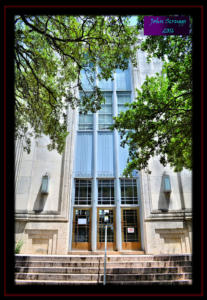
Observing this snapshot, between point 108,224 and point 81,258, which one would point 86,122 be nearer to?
point 108,224

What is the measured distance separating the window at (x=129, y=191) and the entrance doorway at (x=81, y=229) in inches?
93.0

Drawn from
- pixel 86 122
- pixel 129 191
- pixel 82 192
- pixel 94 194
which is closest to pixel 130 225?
pixel 129 191

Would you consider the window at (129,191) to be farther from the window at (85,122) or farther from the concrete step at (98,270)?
the concrete step at (98,270)

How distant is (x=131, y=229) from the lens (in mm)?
10602

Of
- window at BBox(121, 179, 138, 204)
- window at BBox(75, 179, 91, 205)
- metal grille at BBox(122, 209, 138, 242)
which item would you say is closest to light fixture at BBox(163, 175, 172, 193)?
window at BBox(121, 179, 138, 204)

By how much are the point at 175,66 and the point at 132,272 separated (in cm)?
754

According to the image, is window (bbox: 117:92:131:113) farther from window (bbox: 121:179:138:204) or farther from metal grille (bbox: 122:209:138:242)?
metal grille (bbox: 122:209:138:242)

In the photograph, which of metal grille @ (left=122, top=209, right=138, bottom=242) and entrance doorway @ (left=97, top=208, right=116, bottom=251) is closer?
entrance doorway @ (left=97, top=208, right=116, bottom=251)

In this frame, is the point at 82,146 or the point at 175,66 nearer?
the point at 175,66

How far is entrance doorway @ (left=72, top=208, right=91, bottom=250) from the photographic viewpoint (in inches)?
405
